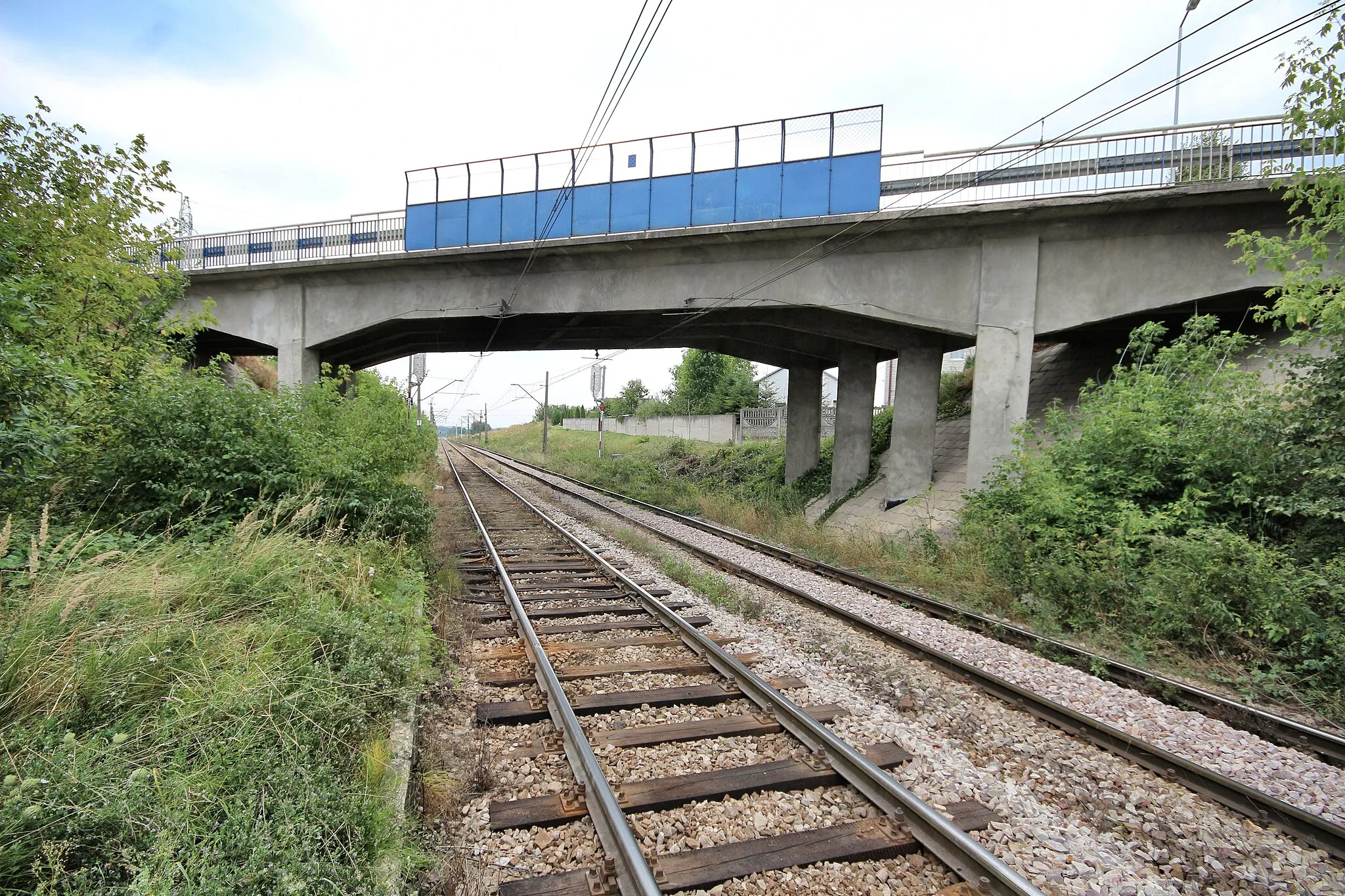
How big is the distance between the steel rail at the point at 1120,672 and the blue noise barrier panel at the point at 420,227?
41.5 ft

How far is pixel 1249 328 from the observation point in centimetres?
1360

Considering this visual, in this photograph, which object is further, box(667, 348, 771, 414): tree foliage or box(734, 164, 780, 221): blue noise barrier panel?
box(667, 348, 771, 414): tree foliage

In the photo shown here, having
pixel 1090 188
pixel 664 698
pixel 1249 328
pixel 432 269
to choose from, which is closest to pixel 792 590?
pixel 664 698

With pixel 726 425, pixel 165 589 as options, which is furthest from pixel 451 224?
pixel 726 425

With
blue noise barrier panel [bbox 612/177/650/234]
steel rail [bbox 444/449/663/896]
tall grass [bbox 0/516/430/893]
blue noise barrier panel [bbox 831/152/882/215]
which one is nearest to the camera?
tall grass [bbox 0/516/430/893]

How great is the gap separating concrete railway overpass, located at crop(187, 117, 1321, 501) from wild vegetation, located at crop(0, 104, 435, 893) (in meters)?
8.01

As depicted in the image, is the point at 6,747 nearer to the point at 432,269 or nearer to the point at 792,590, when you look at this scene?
the point at 792,590

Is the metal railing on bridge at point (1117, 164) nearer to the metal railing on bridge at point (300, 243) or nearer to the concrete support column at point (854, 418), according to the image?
the concrete support column at point (854, 418)

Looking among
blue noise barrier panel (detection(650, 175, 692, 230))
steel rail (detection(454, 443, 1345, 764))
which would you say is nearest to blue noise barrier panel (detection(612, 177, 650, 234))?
blue noise barrier panel (detection(650, 175, 692, 230))

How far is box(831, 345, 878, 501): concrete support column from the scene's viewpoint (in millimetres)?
18031

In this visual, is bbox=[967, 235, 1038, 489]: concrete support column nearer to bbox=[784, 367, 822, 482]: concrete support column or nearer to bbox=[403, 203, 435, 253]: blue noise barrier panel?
bbox=[784, 367, 822, 482]: concrete support column

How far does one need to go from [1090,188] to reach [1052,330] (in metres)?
2.67

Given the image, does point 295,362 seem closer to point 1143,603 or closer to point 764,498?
point 764,498

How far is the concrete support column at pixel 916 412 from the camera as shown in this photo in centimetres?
1523
